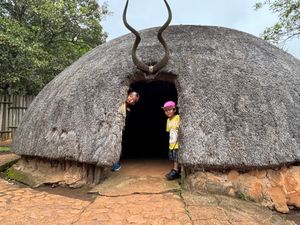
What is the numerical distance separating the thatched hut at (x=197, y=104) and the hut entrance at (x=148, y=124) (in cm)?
211

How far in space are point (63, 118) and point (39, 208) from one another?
199cm

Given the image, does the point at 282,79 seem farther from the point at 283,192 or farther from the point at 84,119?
the point at 84,119

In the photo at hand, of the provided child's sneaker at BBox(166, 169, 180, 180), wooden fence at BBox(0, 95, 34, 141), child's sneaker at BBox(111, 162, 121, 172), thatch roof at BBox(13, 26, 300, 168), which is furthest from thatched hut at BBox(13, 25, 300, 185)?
wooden fence at BBox(0, 95, 34, 141)

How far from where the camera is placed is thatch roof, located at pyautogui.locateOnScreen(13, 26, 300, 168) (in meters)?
5.23

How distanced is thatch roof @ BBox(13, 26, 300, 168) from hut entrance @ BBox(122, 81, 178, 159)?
215cm

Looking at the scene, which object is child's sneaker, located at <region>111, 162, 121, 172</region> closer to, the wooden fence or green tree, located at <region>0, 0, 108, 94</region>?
green tree, located at <region>0, 0, 108, 94</region>

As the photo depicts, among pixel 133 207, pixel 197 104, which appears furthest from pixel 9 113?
pixel 133 207

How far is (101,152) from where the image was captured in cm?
553

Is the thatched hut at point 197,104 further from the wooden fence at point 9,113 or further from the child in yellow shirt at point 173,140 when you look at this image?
the wooden fence at point 9,113

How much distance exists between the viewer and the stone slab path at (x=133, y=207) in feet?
14.2

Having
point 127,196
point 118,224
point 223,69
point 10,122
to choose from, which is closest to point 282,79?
point 223,69

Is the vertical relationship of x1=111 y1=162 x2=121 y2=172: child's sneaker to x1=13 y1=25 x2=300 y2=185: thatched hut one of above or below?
below

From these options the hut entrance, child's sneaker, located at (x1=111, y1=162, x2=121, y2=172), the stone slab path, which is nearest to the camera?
the stone slab path

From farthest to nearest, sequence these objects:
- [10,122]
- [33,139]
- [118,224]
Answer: [10,122] < [33,139] < [118,224]
